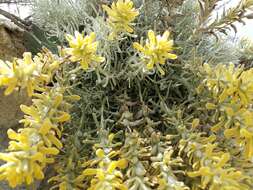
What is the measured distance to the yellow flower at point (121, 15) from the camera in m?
0.52

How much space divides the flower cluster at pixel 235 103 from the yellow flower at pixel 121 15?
12cm

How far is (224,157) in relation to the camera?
46cm

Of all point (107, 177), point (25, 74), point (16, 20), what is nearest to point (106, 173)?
point (107, 177)

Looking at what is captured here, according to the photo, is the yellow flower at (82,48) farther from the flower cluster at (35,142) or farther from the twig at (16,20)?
the twig at (16,20)

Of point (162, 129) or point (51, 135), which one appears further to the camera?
point (162, 129)

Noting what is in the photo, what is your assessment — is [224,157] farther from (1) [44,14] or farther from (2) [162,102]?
(1) [44,14]

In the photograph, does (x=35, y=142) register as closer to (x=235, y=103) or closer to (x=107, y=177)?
(x=107, y=177)

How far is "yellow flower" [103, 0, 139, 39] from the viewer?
522 mm

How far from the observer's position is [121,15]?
53cm

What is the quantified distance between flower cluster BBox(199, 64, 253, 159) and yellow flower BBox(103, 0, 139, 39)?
0.12 m

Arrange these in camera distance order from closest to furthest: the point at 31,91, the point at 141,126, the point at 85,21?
1. the point at 31,91
2. the point at 141,126
3. the point at 85,21

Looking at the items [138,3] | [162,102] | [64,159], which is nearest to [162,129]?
[162,102]

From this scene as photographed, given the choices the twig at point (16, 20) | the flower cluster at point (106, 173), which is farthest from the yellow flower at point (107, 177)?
the twig at point (16, 20)

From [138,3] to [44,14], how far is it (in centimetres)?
16
